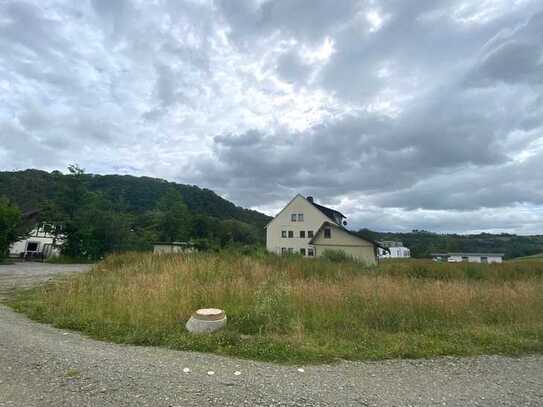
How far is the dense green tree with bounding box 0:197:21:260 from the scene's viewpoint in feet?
83.8

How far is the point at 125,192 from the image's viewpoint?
270 ft

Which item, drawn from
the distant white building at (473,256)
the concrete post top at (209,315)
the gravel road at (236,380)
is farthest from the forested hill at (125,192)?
the distant white building at (473,256)

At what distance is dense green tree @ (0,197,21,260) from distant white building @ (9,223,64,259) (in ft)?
9.92

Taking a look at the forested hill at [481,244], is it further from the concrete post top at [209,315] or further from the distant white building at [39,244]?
the concrete post top at [209,315]

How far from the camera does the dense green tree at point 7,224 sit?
2555cm

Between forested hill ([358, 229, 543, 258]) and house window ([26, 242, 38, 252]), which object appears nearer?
house window ([26, 242, 38, 252])

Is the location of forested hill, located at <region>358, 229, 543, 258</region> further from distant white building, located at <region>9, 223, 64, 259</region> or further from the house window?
the house window

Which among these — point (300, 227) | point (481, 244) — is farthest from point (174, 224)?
point (481, 244)

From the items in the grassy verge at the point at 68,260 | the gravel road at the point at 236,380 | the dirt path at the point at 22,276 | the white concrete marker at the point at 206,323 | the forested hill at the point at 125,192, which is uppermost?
the forested hill at the point at 125,192

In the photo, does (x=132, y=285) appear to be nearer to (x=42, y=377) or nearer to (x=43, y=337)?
(x=43, y=337)

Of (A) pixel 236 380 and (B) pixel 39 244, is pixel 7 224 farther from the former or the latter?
(A) pixel 236 380

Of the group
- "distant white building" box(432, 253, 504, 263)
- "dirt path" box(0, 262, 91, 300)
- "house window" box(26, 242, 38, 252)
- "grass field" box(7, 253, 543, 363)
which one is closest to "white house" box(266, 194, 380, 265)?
"dirt path" box(0, 262, 91, 300)

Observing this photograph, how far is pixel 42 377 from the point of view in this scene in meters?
3.95

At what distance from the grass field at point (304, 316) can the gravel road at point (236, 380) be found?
1.46 feet
